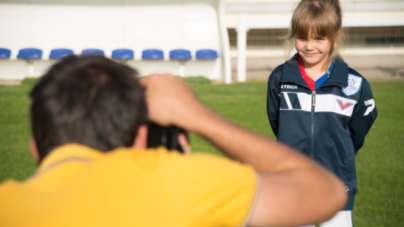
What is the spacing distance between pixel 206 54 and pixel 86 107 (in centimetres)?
1460

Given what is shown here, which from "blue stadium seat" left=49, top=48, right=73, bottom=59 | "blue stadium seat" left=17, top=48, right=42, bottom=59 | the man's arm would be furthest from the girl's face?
"blue stadium seat" left=17, top=48, right=42, bottom=59

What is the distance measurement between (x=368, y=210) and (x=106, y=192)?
407 centimetres

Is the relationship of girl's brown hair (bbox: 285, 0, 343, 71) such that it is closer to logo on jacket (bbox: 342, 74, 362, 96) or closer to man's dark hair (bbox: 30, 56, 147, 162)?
logo on jacket (bbox: 342, 74, 362, 96)

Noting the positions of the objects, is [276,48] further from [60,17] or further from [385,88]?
[60,17]

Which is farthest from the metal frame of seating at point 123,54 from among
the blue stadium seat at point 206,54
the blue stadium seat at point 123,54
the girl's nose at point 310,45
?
the girl's nose at point 310,45

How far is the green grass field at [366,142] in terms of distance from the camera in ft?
14.4

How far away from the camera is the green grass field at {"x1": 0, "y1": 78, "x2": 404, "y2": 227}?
4391 millimetres

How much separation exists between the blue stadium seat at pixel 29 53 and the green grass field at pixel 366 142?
164 inches

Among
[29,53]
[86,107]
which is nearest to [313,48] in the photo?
[86,107]

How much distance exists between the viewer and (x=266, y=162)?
1.12 metres

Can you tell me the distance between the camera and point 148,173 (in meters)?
0.93

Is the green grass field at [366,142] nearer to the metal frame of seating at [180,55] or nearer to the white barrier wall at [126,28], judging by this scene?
the metal frame of seating at [180,55]

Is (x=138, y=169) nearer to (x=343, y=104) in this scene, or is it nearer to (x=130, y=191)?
(x=130, y=191)

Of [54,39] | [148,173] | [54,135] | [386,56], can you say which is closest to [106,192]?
[148,173]
